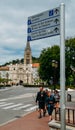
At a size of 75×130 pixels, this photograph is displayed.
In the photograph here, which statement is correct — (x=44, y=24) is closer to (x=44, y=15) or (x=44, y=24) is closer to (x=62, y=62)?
(x=44, y=15)

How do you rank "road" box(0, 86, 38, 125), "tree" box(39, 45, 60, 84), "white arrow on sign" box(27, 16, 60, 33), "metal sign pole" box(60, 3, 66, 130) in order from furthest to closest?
"tree" box(39, 45, 60, 84) < "road" box(0, 86, 38, 125) < "white arrow on sign" box(27, 16, 60, 33) < "metal sign pole" box(60, 3, 66, 130)

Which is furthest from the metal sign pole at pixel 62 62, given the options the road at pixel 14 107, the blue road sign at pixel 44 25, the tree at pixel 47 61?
the tree at pixel 47 61

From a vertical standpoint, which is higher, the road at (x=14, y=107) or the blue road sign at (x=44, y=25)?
the blue road sign at (x=44, y=25)

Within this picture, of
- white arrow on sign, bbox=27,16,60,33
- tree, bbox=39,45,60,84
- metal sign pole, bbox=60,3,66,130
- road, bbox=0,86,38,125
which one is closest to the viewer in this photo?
metal sign pole, bbox=60,3,66,130

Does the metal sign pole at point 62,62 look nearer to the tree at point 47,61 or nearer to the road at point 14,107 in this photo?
the road at point 14,107

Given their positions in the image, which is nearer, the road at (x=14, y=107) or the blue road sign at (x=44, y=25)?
the blue road sign at (x=44, y=25)

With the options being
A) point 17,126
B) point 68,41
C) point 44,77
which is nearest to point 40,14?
point 17,126

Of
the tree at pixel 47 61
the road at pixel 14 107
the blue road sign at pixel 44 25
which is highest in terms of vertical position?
the tree at pixel 47 61

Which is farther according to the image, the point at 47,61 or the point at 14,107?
the point at 47,61

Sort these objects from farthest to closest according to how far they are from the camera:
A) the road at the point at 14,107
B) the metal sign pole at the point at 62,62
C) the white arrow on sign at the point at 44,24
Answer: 1. the road at the point at 14,107
2. the white arrow on sign at the point at 44,24
3. the metal sign pole at the point at 62,62

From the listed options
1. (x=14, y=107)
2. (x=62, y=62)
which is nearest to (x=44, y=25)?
(x=62, y=62)

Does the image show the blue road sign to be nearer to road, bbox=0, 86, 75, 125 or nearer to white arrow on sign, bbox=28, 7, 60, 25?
white arrow on sign, bbox=28, 7, 60, 25

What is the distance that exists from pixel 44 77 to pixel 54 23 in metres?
85.7

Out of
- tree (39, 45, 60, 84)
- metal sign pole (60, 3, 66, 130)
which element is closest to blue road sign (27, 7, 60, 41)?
metal sign pole (60, 3, 66, 130)
